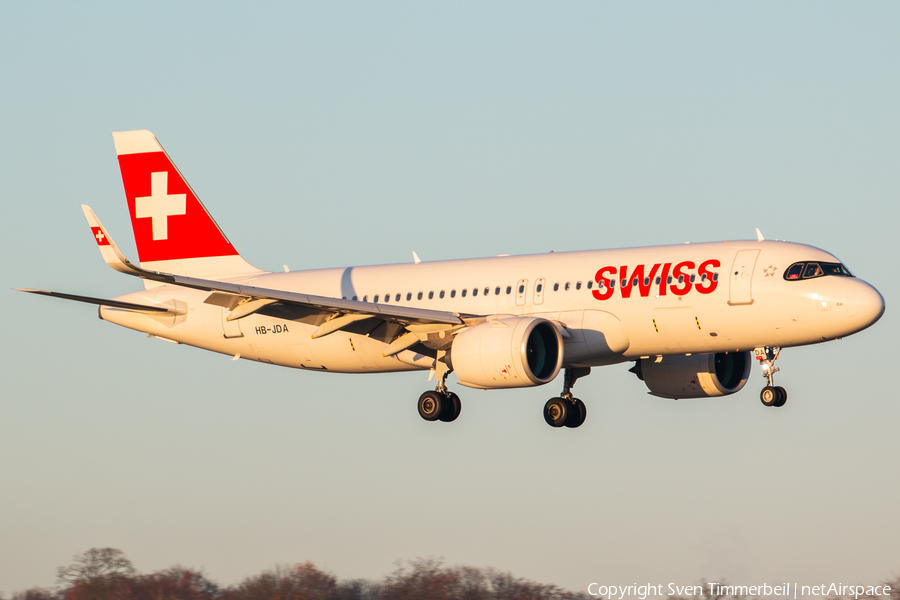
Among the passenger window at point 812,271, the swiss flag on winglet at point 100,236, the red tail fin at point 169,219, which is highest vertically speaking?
the red tail fin at point 169,219

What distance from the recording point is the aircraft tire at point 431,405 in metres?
44.0

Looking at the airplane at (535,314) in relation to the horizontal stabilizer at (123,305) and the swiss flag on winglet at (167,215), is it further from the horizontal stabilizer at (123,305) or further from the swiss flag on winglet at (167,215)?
the swiss flag on winglet at (167,215)

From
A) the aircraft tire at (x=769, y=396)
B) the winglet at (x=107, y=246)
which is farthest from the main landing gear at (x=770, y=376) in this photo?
the winglet at (x=107, y=246)

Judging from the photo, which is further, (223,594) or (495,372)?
(223,594)

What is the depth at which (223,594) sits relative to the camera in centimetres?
4431

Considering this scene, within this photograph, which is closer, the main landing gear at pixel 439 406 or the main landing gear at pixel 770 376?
the main landing gear at pixel 770 376

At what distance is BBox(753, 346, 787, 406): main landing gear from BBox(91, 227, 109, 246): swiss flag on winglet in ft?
65.8

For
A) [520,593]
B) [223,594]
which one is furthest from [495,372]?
[223,594]

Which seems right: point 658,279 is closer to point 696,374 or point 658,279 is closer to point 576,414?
point 696,374

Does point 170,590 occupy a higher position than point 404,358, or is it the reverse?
point 404,358

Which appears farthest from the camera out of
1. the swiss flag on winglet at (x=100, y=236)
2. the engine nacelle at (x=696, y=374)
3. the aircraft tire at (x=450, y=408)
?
the engine nacelle at (x=696, y=374)

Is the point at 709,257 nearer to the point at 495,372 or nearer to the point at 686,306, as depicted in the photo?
the point at 686,306

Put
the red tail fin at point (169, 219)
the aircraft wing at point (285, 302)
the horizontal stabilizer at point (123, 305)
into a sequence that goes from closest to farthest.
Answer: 1. the aircraft wing at point (285, 302)
2. the horizontal stabilizer at point (123, 305)
3. the red tail fin at point (169, 219)

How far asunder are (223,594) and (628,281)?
17140 mm
